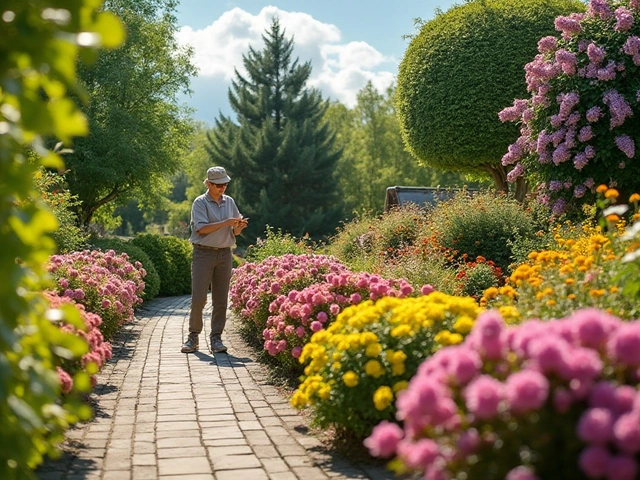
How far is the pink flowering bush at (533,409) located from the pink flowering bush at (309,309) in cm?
351

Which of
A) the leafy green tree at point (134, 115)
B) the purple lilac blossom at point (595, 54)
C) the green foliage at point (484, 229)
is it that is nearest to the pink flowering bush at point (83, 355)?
the green foliage at point (484, 229)

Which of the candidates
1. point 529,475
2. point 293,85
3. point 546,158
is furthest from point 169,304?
point 293,85

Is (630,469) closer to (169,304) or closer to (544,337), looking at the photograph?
(544,337)

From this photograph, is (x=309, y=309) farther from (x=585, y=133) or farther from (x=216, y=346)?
(x=585, y=133)

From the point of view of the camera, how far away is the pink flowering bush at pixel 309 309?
20.1 feet

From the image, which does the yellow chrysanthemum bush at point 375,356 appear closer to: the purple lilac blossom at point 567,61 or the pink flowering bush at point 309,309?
the pink flowering bush at point 309,309

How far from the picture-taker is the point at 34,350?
8.67 ft

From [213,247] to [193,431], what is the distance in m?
3.43

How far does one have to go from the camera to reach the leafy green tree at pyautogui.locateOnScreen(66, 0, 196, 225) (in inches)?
856

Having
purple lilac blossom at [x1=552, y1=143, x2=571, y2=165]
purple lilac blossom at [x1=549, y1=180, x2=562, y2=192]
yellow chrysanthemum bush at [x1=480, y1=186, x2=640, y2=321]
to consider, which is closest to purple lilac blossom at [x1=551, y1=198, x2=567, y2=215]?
purple lilac blossom at [x1=549, y1=180, x2=562, y2=192]

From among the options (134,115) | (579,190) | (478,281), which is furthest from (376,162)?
(478,281)

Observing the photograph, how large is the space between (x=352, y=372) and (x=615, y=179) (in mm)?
7578

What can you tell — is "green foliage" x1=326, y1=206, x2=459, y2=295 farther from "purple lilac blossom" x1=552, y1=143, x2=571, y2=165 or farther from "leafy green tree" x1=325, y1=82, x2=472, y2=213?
"leafy green tree" x1=325, y1=82, x2=472, y2=213

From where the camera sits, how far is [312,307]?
20.5 ft
